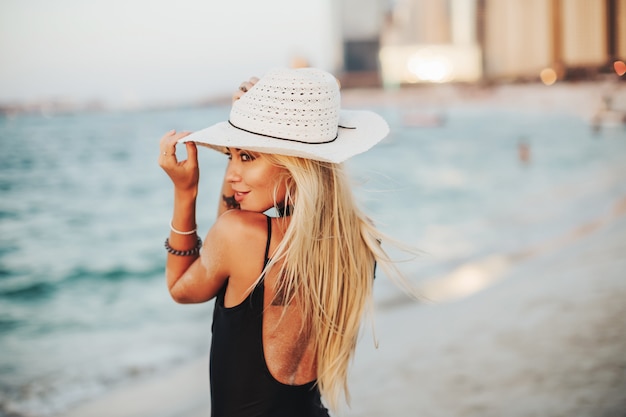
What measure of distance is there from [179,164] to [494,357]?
3542 millimetres

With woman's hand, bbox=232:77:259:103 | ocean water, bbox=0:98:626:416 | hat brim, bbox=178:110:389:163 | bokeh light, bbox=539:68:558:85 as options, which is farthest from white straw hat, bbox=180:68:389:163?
bokeh light, bbox=539:68:558:85

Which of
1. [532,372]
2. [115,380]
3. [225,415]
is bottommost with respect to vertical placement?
[115,380]

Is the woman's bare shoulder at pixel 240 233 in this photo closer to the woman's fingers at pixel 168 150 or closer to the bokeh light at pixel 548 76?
the woman's fingers at pixel 168 150

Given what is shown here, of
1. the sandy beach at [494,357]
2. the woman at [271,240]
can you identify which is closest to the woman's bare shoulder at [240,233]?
the woman at [271,240]

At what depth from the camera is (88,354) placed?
23.2 feet

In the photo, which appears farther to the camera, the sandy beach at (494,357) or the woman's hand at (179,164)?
the sandy beach at (494,357)

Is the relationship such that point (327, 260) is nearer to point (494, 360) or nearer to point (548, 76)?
point (494, 360)

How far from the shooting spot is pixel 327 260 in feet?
5.02

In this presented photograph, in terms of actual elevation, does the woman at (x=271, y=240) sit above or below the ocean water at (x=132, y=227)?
above

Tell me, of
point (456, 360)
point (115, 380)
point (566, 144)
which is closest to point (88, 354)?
point (115, 380)

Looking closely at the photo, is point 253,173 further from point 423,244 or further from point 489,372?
point 423,244

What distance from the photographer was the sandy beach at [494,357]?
3.64m

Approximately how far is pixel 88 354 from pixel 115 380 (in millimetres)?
1219

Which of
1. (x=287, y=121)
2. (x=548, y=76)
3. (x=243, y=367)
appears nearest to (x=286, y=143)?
(x=287, y=121)
